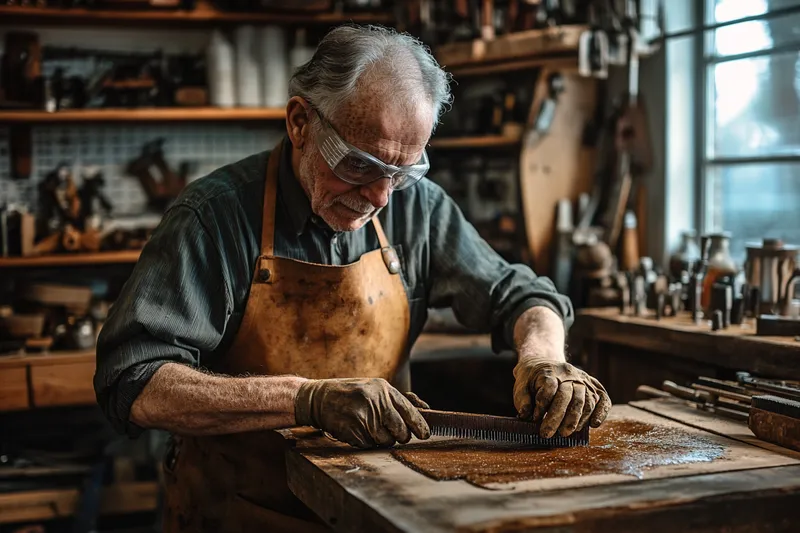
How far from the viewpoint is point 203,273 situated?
7.22 ft

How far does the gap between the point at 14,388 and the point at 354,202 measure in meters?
2.53

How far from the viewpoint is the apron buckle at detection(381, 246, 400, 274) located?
2486 millimetres

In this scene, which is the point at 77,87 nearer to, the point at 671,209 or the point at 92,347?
the point at 92,347

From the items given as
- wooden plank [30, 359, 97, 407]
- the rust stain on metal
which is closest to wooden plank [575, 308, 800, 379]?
the rust stain on metal

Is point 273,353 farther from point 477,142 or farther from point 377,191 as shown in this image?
point 477,142

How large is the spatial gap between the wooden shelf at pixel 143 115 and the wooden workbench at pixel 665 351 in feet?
6.82

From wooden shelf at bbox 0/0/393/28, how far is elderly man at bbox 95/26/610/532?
2.43m

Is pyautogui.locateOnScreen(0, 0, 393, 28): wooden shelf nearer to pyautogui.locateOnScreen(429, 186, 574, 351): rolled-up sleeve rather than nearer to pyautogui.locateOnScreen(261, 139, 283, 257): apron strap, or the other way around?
pyautogui.locateOnScreen(429, 186, 574, 351): rolled-up sleeve

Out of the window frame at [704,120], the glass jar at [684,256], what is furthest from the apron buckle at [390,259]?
the window frame at [704,120]

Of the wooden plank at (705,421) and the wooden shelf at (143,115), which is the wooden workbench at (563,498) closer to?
the wooden plank at (705,421)

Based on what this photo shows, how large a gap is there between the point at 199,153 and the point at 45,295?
1.16 metres

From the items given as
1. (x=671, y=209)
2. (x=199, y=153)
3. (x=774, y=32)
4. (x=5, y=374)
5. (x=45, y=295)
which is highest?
(x=774, y=32)

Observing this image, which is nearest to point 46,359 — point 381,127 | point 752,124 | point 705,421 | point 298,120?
point 298,120

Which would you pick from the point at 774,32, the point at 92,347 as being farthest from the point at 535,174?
the point at 92,347
